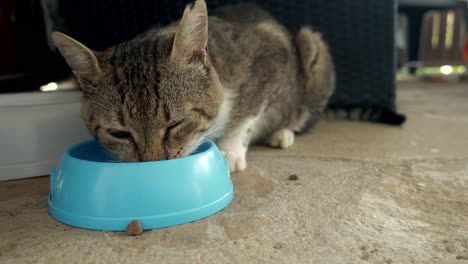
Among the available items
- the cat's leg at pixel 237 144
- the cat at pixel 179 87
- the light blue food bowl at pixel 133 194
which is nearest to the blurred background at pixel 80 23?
the cat at pixel 179 87

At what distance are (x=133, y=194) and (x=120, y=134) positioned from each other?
32 centimetres

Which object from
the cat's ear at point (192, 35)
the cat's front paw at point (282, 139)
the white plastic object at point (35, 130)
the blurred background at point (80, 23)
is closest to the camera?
the cat's ear at point (192, 35)

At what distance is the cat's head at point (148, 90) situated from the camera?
1481 millimetres

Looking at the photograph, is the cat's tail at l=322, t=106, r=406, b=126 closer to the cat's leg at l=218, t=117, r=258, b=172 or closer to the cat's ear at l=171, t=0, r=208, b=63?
the cat's leg at l=218, t=117, r=258, b=172

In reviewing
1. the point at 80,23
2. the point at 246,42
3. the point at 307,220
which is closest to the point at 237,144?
the point at 246,42

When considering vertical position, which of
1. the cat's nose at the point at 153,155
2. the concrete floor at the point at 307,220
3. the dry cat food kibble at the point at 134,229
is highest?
the cat's nose at the point at 153,155

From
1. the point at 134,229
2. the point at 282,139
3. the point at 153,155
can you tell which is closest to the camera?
the point at 134,229

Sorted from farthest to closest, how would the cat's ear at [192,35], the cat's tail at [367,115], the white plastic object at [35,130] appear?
the cat's tail at [367,115] < the white plastic object at [35,130] < the cat's ear at [192,35]

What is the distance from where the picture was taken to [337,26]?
2.95 m

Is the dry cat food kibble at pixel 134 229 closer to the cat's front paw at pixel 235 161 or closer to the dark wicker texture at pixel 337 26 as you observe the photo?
Result: the cat's front paw at pixel 235 161

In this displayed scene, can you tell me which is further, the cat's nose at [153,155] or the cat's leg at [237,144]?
the cat's leg at [237,144]

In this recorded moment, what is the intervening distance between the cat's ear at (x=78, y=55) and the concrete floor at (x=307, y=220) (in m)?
0.50

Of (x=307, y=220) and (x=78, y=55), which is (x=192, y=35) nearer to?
(x=78, y=55)

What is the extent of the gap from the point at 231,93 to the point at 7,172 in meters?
1.02
